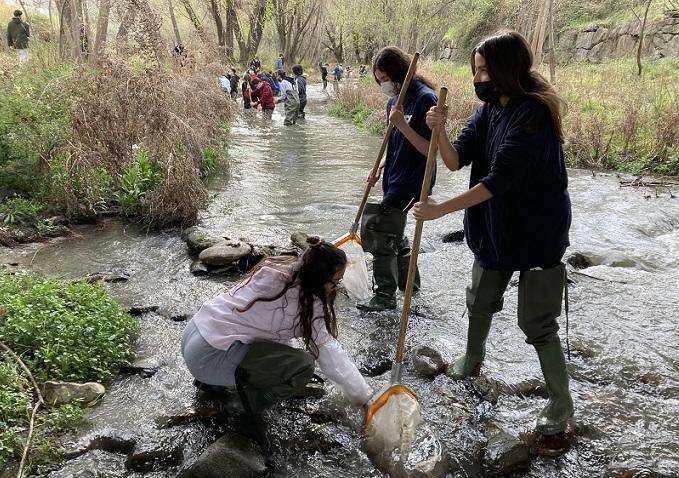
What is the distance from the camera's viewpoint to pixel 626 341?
12.8ft

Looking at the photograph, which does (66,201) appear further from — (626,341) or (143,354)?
(626,341)

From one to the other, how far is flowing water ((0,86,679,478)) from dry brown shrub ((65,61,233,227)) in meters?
0.41

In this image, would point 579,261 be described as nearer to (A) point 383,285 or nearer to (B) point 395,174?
(A) point 383,285

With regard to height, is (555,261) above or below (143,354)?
above

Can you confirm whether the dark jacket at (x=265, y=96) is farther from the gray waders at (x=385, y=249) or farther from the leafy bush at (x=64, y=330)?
the leafy bush at (x=64, y=330)

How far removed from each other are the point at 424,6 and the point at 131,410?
26.1 meters

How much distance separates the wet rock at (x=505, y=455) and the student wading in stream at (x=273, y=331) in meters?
0.70

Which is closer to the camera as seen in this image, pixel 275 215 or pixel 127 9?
pixel 275 215

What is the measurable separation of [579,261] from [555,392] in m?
3.27

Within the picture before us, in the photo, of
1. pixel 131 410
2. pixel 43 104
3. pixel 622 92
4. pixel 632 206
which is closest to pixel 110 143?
pixel 43 104

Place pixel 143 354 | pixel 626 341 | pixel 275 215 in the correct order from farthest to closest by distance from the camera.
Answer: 1. pixel 275 215
2. pixel 626 341
3. pixel 143 354

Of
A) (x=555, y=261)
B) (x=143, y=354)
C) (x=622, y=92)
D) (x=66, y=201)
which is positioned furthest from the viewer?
(x=622, y=92)

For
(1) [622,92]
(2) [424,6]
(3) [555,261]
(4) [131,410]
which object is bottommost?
(4) [131,410]

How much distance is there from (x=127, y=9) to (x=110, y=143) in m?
3.45
